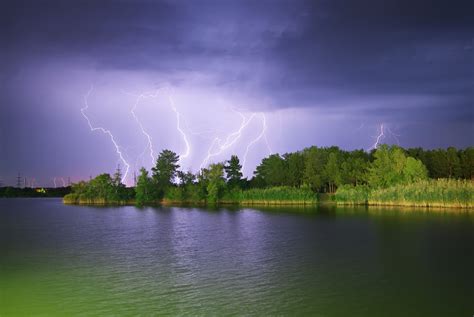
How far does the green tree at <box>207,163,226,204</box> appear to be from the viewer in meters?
80.9

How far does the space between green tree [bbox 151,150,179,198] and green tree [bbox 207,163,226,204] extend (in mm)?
12722

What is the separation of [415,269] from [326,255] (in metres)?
4.82

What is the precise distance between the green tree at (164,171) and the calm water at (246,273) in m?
59.0

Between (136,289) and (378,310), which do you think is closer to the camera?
(378,310)

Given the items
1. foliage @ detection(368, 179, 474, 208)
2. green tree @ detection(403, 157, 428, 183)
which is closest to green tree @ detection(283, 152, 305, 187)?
green tree @ detection(403, 157, 428, 183)

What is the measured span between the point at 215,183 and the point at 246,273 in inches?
2474

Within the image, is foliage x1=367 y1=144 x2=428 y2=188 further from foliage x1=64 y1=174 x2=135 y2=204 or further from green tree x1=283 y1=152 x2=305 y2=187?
foliage x1=64 y1=174 x2=135 y2=204

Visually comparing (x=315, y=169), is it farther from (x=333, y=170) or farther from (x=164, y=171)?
(x=164, y=171)

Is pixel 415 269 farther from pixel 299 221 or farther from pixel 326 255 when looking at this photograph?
pixel 299 221

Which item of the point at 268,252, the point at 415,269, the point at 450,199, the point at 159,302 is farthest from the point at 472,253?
the point at 450,199

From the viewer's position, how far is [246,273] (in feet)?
61.0

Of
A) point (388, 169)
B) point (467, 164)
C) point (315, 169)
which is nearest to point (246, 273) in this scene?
point (388, 169)

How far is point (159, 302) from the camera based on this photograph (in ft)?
47.4

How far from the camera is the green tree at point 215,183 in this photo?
8088 centimetres
